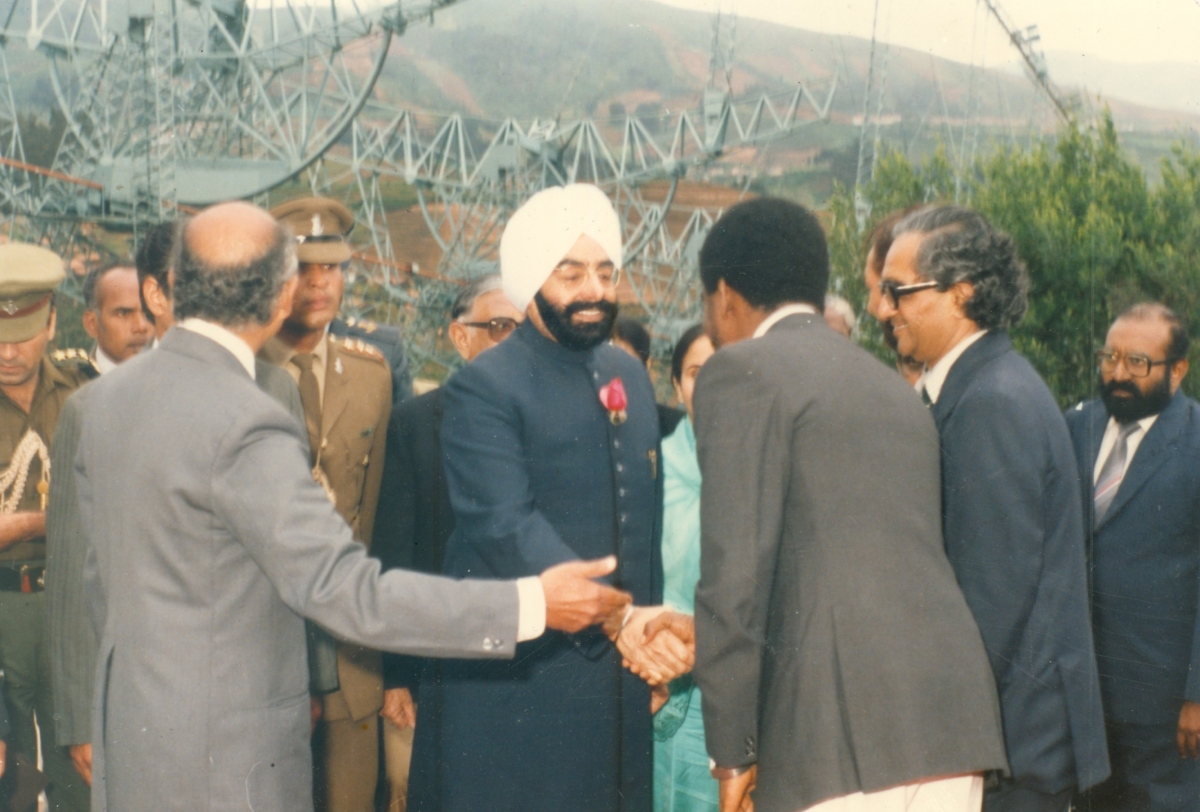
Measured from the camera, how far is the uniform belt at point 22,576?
3.50 m

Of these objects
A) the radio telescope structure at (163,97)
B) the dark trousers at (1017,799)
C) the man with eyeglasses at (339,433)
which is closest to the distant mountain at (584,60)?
the radio telescope structure at (163,97)

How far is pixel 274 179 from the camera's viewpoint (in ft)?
19.7

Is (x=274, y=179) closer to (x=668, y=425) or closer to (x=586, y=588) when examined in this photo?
Result: (x=668, y=425)

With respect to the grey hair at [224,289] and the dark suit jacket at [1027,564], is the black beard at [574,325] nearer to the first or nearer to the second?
the grey hair at [224,289]

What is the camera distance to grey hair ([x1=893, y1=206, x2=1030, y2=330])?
8.28ft

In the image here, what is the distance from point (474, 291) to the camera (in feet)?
12.8

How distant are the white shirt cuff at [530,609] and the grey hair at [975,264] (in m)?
1.23

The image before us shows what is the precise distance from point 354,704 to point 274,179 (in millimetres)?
3778

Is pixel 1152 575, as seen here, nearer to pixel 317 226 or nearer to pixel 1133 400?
pixel 1133 400

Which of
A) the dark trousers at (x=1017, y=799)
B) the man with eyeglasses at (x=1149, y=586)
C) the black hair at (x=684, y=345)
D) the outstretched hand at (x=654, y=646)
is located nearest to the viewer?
the dark trousers at (x=1017, y=799)

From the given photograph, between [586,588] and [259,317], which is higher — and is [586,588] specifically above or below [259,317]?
below

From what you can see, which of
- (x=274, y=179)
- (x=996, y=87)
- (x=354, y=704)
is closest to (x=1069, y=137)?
(x=996, y=87)

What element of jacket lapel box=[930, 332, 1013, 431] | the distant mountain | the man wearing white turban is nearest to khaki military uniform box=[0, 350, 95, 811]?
the man wearing white turban

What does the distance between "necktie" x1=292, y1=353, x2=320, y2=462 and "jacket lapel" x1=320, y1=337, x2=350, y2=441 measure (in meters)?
0.02
